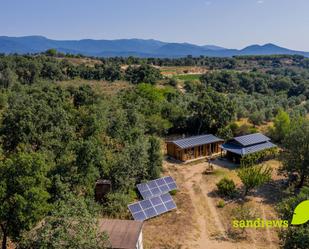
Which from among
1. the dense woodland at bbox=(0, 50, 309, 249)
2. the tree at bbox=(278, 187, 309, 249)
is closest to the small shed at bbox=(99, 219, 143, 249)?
the dense woodland at bbox=(0, 50, 309, 249)

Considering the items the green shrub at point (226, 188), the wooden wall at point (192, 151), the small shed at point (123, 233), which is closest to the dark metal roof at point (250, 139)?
the wooden wall at point (192, 151)

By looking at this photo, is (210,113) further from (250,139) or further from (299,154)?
(299,154)

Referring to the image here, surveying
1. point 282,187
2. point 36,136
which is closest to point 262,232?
point 282,187

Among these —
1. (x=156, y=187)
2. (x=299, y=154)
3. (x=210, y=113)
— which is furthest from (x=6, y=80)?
(x=299, y=154)

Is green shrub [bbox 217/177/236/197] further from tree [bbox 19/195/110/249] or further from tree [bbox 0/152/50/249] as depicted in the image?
tree [bbox 0/152/50/249]

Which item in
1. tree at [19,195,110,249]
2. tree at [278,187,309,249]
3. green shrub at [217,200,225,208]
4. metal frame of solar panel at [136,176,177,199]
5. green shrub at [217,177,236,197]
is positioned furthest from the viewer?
Answer: green shrub at [217,177,236,197]

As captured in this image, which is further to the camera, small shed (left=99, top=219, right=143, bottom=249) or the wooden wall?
the wooden wall

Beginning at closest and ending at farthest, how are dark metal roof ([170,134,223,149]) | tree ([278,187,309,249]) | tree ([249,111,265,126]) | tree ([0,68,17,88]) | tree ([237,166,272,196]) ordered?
tree ([278,187,309,249]) < tree ([237,166,272,196]) < dark metal roof ([170,134,223,149]) < tree ([249,111,265,126]) < tree ([0,68,17,88])

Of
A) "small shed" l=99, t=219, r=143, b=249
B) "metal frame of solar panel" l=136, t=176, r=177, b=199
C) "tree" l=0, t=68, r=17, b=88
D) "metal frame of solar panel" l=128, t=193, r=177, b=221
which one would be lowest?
"metal frame of solar panel" l=128, t=193, r=177, b=221
